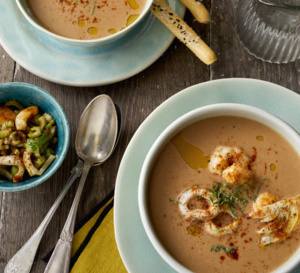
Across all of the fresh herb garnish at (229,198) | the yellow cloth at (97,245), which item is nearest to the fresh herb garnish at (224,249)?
the fresh herb garnish at (229,198)

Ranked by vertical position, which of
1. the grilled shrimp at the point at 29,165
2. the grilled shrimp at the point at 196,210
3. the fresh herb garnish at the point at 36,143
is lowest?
the grilled shrimp at the point at 29,165

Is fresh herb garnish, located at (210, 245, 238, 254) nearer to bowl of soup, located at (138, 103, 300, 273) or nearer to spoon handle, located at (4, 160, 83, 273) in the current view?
bowl of soup, located at (138, 103, 300, 273)

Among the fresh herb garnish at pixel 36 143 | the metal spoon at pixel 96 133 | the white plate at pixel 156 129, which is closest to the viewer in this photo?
the white plate at pixel 156 129

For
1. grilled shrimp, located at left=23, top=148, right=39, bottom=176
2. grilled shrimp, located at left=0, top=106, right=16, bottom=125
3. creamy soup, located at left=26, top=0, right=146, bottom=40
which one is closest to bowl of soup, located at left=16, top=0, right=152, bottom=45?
creamy soup, located at left=26, top=0, right=146, bottom=40

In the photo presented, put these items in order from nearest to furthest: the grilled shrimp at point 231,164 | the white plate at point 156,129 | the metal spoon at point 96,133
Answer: the grilled shrimp at point 231,164 < the white plate at point 156,129 < the metal spoon at point 96,133

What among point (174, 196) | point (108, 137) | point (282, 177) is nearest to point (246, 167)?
point (282, 177)

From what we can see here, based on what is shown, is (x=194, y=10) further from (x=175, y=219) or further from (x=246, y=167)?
(x=175, y=219)

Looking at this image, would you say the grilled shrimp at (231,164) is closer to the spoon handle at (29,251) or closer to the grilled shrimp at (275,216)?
the grilled shrimp at (275,216)

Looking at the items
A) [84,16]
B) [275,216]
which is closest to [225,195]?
[275,216]
